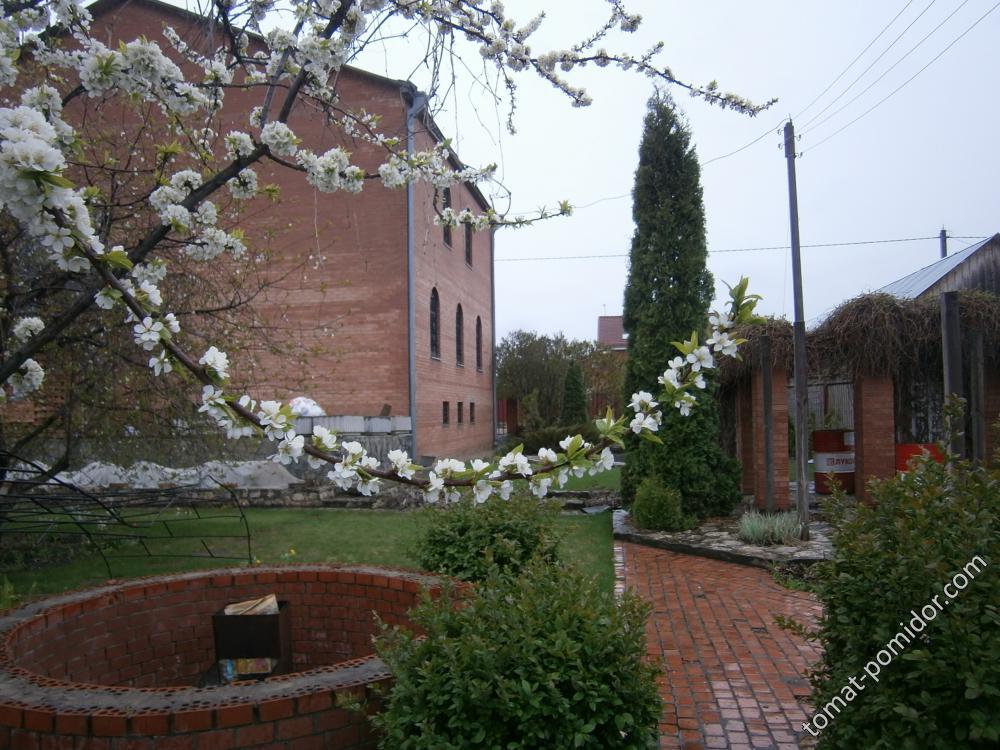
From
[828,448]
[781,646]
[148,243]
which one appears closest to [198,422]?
[148,243]

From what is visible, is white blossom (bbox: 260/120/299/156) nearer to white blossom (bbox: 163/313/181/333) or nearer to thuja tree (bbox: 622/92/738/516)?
white blossom (bbox: 163/313/181/333)

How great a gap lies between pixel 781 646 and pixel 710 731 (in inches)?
66.6

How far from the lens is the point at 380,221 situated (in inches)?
661

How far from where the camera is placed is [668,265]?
11008 millimetres

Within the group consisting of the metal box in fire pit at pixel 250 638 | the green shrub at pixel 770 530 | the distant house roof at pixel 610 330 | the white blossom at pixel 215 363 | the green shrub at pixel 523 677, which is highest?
the distant house roof at pixel 610 330

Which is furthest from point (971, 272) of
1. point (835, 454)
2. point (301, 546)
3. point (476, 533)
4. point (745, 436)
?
point (476, 533)

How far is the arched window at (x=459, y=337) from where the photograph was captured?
2272cm

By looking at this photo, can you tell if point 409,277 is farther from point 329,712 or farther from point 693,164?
point 329,712

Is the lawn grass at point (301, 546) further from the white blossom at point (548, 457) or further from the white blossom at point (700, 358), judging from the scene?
the white blossom at point (700, 358)

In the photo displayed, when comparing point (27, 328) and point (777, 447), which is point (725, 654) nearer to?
point (27, 328)

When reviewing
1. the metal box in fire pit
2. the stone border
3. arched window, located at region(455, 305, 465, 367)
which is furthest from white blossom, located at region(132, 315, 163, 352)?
arched window, located at region(455, 305, 465, 367)

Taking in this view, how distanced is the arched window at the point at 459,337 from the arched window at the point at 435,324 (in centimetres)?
241

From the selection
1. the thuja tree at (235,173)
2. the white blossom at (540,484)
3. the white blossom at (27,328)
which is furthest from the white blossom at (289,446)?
the white blossom at (27,328)

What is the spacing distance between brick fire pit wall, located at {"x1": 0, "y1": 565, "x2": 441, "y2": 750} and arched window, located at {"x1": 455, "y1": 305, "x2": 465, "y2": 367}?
61.3 feet
